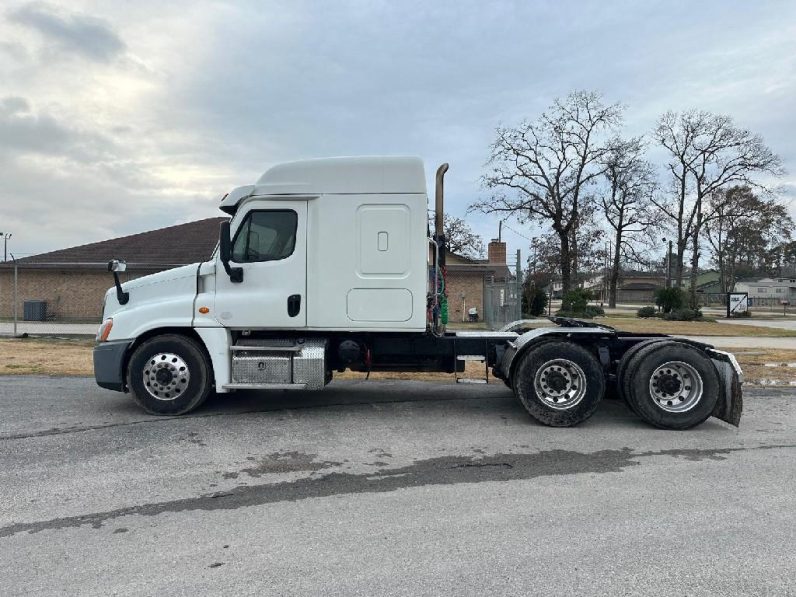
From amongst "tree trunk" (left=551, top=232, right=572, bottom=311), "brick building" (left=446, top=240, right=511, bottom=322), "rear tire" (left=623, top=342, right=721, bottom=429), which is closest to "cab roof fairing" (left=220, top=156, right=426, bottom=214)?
"rear tire" (left=623, top=342, right=721, bottom=429)

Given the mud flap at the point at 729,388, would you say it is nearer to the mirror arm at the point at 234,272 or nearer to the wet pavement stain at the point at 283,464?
the wet pavement stain at the point at 283,464

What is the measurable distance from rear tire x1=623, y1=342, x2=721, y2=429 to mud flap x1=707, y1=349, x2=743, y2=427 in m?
0.11

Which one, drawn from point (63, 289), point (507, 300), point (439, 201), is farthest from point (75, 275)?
point (439, 201)

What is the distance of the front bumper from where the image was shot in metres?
6.57

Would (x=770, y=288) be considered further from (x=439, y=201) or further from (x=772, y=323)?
(x=439, y=201)

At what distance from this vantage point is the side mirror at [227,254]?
6.48m

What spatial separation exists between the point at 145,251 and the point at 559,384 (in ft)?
83.0

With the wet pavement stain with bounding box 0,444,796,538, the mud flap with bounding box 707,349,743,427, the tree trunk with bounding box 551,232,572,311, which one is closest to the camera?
the wet pavement stain with bounding box 0,444,796,538

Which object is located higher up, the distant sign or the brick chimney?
the brick chimney

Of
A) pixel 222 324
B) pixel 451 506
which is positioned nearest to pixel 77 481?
pixel 222 324

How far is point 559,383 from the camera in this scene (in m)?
6.41

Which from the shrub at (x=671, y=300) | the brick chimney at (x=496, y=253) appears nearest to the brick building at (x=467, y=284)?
the brick chimney at (x=496, y=253)

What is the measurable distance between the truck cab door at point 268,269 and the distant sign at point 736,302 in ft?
133

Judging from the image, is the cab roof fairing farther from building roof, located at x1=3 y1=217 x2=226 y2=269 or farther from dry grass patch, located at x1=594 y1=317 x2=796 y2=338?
building roof, located at x1=3 y1=217 x2=226 y2=269
